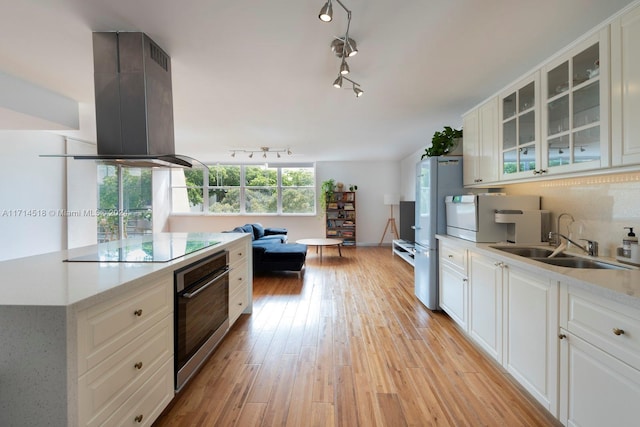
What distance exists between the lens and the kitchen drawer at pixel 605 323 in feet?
3.50

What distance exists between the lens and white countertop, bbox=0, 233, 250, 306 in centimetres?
101

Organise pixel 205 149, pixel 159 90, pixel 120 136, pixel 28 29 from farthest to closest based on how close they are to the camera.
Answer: pixel 205 149
pixel 159 90
pixel 120 136
pixel 28 29

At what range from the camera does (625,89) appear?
4.64ft

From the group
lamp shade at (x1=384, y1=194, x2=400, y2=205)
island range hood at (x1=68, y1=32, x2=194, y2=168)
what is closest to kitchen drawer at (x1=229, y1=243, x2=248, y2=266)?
island range hood at (x1=68, y1=32, x2=194, y2=168)

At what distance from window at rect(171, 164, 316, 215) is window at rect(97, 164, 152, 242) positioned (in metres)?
1.12

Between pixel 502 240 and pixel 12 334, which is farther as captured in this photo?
pixel 502 240

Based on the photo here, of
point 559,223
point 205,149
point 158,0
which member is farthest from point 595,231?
point 205,149

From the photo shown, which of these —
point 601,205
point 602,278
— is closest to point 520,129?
point 601,205

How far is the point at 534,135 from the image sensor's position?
205cm

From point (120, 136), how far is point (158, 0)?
96 cm

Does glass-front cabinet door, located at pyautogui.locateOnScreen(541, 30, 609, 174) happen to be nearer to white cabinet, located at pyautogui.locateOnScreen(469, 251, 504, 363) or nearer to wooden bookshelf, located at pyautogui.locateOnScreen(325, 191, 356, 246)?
white cabinet, located at pyautogui.locateOnScreen(469, 251, 504, 363)

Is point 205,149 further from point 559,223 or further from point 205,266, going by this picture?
point 559,223

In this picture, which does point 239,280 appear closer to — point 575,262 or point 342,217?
point 575,262

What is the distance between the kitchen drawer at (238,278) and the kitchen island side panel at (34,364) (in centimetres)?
152
